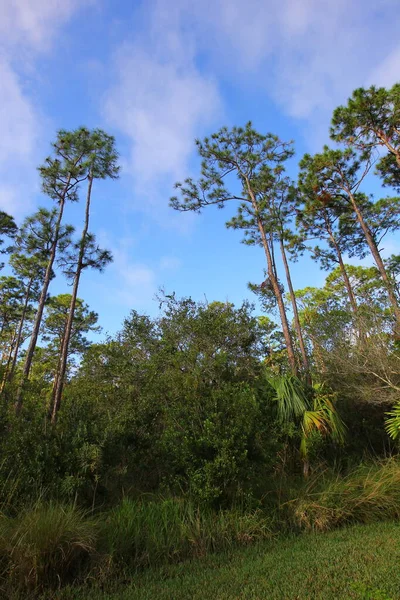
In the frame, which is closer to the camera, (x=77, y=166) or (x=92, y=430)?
(x=92, y=430)

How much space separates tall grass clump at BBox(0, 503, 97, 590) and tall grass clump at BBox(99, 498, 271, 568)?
31cm

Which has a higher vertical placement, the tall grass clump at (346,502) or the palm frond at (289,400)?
the palm frond at (289,400)

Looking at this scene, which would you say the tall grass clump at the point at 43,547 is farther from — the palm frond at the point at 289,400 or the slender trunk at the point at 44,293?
the slender trunk at the point at 44,293

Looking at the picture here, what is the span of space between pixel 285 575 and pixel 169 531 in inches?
61.5

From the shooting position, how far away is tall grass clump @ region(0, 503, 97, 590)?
10.4 feet

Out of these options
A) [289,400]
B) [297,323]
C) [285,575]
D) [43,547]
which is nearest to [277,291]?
[297,323]

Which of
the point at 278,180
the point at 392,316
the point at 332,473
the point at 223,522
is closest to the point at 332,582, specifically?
the point at 223,522

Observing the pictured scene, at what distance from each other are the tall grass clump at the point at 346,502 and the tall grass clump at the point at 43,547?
2.97 m

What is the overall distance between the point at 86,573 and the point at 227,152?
41.3ft

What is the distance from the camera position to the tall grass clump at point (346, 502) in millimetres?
4785

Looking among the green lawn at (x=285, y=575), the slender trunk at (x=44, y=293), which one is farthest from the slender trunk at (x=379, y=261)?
the slender trunk at (x=44, y=293)

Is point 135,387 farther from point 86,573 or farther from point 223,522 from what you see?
point 86,573

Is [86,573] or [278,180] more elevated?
[278,180]

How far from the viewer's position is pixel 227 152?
12.6 metres
